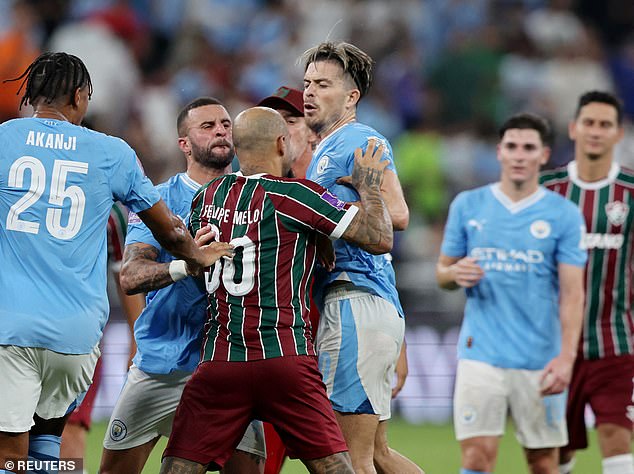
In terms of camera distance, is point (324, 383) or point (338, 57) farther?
point (338, 57)

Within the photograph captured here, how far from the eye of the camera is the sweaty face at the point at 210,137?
20.6 ft

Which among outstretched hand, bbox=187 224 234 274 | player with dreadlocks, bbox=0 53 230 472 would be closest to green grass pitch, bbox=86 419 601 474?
player with dreadlocks, bbox=0 53 230 472

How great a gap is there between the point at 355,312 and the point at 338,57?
1350 mm

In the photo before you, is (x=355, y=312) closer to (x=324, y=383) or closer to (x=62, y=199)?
(x=324, y=383)

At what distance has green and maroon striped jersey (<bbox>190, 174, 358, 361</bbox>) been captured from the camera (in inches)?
204

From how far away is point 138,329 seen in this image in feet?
20.4

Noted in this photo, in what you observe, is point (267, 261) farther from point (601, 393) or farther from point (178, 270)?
point (601, 393)

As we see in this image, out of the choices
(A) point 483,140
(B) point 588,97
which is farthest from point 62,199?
(A) point 483,140

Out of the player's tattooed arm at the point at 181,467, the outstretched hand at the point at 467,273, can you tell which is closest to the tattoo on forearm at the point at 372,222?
the player's tattooed arm at the point at 181,467

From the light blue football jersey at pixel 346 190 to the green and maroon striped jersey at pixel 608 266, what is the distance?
256 centimetres

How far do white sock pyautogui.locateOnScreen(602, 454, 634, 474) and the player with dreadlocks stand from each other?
3.66m

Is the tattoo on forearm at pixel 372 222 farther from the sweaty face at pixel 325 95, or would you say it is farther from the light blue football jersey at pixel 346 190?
the sweaty face at pixel 325 95

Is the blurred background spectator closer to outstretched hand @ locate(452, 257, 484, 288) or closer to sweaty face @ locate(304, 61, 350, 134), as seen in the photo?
outstretched hand @ locate(452, 257, 484, 288)

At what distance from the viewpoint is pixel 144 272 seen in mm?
5660
